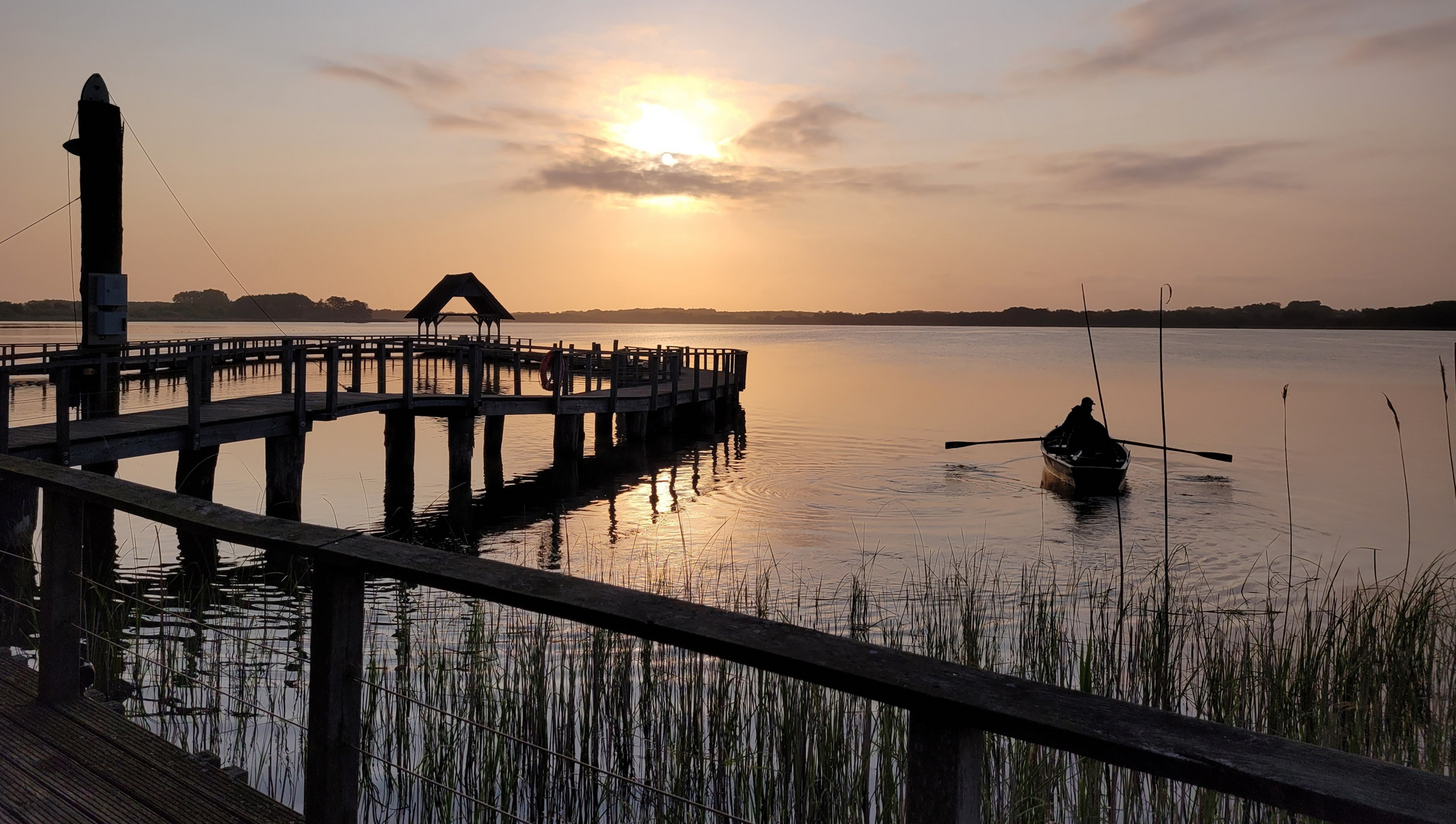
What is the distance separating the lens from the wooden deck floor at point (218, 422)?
35.7ft

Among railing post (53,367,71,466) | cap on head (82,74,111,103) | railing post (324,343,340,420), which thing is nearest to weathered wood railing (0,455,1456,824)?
railing post (53,367,71,466)

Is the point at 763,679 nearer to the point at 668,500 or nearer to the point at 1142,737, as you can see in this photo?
the point at 1142,737

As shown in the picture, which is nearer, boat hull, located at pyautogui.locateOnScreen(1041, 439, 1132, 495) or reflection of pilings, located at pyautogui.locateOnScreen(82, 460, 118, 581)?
reflection of pilings, located at pyautogui.locateOnScreen(82, 460, 118, 581)

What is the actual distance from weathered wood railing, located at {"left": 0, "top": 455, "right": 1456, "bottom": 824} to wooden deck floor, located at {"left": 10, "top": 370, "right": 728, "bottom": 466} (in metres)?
10.0

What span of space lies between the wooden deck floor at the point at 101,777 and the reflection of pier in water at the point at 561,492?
9061 millimetres

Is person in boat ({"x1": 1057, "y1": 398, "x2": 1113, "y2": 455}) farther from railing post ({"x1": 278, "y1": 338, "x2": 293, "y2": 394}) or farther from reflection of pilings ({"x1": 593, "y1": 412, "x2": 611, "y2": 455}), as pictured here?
railing post ({"x1": 278, "y1": 338, "x2": 293, "y2": 394})

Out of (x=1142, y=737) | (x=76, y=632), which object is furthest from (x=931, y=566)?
(x=1142, y=737)

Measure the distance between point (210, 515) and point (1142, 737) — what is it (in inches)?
104

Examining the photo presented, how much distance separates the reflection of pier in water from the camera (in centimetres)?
1583

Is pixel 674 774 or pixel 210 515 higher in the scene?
pixel 210 515

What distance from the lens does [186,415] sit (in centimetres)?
1272

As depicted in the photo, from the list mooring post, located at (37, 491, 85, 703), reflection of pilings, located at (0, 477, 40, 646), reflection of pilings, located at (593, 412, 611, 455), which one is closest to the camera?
mooring post, located at (37, 491, 85, 703)

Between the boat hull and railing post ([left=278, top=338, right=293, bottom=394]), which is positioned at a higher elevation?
railing post ([left=278, top=338, right=293, bottom=394])

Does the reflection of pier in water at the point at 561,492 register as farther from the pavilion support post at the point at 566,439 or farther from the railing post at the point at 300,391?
the railing post at the point at 300,391
